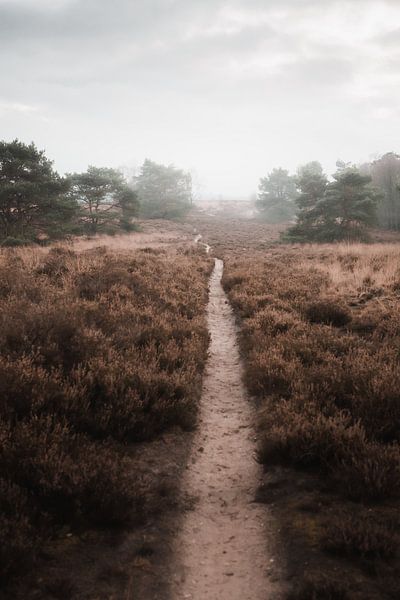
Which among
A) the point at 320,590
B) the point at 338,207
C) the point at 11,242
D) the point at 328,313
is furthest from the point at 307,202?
the point at 320,590

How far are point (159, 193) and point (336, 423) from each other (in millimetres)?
66639

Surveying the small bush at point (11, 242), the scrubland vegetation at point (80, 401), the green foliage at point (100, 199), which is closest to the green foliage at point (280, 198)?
the green foliage at point (100, 199)

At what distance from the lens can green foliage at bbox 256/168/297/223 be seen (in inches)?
2820

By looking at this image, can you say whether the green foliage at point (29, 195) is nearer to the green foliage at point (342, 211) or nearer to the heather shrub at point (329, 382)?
the heather shrub at point (329, 382)

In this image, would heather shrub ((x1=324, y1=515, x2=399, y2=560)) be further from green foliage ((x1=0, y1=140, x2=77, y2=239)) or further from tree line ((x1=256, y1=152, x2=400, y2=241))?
tree line ((x1=256, y1=152, x2=400, y2=241))

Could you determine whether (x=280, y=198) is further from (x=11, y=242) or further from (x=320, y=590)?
(x=320, y=590)

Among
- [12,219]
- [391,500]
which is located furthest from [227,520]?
[12,219]

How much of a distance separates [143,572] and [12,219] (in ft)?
89.9

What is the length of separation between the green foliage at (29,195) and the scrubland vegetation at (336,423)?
20226mm

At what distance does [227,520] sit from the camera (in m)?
3.70

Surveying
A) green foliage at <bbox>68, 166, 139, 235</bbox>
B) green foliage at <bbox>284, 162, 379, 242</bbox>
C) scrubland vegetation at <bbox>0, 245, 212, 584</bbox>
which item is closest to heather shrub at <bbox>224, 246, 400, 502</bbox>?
scrubland vegetation at <bbox>0, 245, 212, 584</bbox>

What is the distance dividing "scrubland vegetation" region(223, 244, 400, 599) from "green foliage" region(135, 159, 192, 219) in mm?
55651

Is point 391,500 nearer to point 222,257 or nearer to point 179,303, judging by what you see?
point 179,303

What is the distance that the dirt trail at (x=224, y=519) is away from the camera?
294 centimetres
